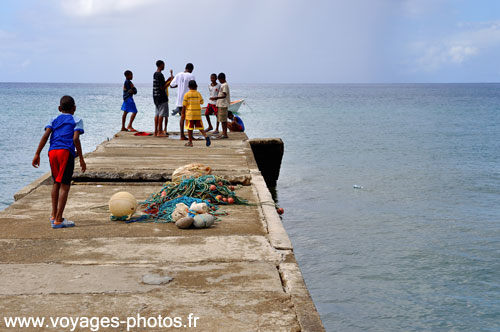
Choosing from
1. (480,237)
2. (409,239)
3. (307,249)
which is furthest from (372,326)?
(480,237)

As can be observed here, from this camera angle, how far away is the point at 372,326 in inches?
286

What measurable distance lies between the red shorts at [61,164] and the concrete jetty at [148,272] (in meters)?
0.52

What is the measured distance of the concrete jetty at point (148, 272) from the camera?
11.0 ft

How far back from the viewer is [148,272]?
411cm

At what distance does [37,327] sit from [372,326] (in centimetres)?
516

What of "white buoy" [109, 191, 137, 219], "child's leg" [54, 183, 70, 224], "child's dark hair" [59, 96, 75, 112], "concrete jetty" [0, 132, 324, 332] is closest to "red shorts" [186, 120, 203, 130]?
"concrete jetty" [0, 132, 324, 332]

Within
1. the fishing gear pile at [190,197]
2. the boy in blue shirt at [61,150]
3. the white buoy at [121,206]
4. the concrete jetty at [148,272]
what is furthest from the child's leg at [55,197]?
the fishing gear pile at [190,197]

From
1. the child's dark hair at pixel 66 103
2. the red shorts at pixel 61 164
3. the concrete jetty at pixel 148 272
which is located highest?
the child's dark hair at pixel 66 103

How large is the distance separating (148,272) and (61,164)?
5.81 feet

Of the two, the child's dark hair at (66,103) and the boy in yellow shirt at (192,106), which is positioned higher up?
the child's dark hair at (66,103)

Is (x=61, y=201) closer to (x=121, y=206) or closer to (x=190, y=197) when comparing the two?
(x=121, y=206)

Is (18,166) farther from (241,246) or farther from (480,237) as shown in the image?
(241,246)

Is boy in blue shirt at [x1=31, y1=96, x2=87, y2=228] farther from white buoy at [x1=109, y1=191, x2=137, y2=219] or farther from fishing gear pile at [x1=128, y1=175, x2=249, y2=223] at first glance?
fishing gear pile at [x1=128, y1=175, x2=249, y2=223]

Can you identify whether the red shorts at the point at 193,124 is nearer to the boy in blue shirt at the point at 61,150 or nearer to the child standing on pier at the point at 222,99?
the child standing on pier at the point at 222,99
